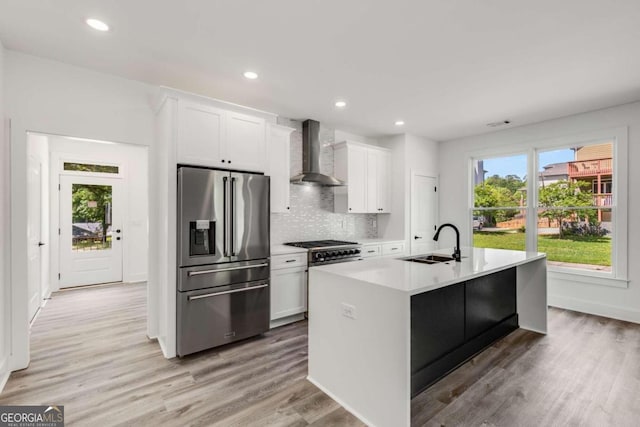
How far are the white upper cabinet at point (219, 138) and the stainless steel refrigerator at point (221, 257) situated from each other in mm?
150

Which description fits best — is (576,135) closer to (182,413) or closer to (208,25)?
(208,25)

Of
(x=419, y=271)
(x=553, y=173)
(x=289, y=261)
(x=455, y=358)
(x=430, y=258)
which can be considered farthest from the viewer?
(x=553, y=173)

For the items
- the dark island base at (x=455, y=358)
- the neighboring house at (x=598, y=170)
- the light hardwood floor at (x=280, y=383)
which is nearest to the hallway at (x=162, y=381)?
the light hardwood floor at (x=280, y=383)

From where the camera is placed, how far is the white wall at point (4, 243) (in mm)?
2438

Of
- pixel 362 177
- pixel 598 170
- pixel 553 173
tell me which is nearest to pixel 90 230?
pixel 362 177

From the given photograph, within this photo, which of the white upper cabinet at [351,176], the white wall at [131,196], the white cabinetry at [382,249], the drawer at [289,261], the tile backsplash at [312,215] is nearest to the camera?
the drawer at [289,261]

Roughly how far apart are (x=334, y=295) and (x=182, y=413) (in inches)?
50.4

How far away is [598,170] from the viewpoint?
166 inches

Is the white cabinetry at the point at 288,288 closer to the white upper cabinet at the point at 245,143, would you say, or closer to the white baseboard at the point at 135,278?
the white upper cabinet at the point at 245,143

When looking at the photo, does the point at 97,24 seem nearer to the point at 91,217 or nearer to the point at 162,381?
the point at 162,381

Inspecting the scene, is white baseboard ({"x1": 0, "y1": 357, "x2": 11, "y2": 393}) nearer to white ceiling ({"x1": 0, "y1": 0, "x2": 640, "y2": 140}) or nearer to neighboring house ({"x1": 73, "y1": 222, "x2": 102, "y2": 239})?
white ceiling ({"x1": 0, "y1": 0, "x2": 640, "y2": 140})

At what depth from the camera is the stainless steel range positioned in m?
3.87

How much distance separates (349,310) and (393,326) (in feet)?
1.21

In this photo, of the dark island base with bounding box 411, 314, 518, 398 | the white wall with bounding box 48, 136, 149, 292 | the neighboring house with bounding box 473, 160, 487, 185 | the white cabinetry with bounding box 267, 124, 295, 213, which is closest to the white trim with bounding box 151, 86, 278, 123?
the white cabinetry with bounding box 267, 124, 295, 213
